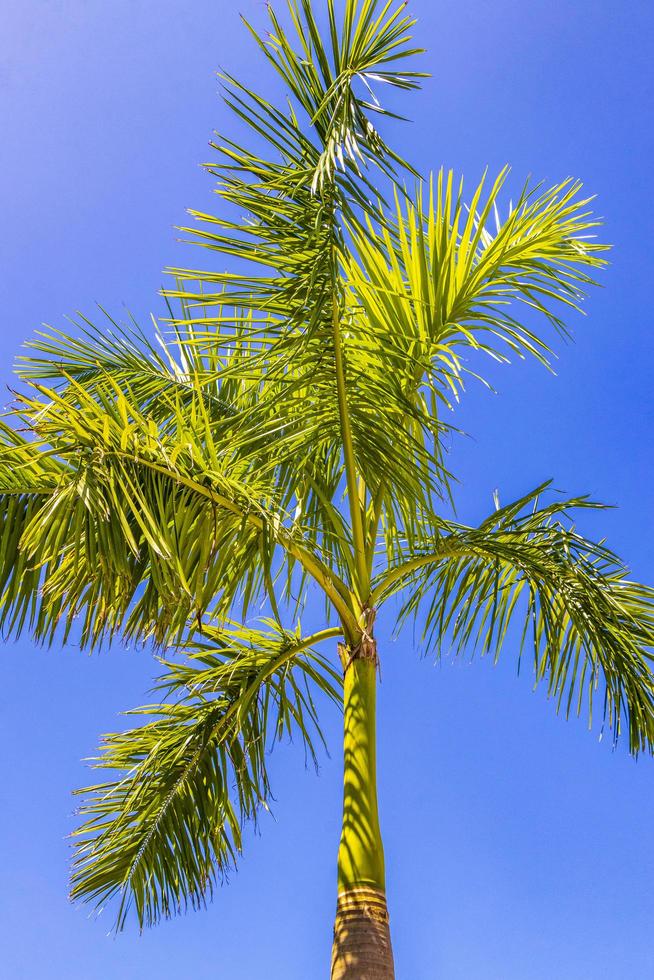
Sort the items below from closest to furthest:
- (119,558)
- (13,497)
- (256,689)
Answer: (119,558)
(13,497)
(256,689)

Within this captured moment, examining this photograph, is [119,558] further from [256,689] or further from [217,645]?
[217,645]

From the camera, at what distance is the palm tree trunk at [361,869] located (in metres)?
3.25

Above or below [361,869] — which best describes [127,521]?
above

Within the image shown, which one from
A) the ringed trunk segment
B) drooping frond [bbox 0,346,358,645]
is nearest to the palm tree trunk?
the ringed trunk segment

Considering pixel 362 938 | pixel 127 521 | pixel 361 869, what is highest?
pixel 127 521

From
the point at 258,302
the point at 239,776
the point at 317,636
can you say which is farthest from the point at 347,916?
the point at 258,302

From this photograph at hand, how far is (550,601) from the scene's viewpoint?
13.8ft

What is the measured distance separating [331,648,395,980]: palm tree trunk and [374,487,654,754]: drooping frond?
678 mm

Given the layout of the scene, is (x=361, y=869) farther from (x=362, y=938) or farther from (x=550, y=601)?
(x=550, y=601)

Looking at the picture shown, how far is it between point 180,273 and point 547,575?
2121 mm

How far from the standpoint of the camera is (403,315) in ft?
13.6

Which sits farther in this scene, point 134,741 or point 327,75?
point 134,741

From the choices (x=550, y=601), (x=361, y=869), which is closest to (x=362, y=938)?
(x=361, y=869)

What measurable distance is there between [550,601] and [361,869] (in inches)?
61.1
